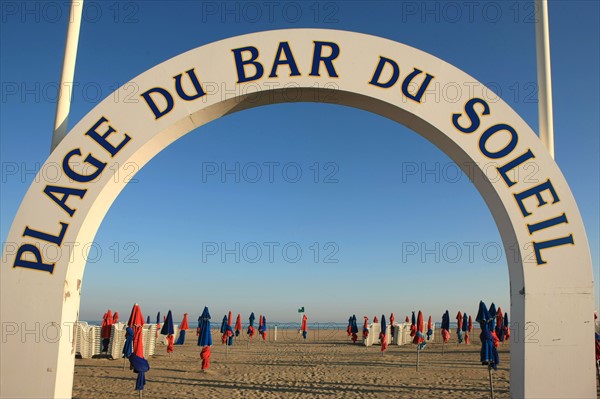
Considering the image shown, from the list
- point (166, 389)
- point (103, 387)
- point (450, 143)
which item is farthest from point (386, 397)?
point (450, 143)

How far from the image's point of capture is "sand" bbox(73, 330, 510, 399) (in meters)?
12.9

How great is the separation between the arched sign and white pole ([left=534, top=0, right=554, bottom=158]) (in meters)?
0.48

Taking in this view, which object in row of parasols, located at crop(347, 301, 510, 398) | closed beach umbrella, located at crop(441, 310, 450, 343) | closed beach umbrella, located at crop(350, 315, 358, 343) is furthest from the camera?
closed beach umbrella, located at crop(350, 315, 358, 343)

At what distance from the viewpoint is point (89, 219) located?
19.1 feet

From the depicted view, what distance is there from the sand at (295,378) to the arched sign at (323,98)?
24.8 feet

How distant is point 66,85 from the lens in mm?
6273

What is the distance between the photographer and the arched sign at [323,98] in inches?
218

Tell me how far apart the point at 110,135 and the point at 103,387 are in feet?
Result: 33.1

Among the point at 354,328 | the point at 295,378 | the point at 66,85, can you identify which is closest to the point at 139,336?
the point at 66,85

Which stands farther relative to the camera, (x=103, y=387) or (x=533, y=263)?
(x=103, y=387)

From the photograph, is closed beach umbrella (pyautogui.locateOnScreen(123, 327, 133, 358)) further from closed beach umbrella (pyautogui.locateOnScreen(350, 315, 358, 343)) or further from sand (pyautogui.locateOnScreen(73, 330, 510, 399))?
closed beach umbrella (pyautogui.locateOnScreen(350, 315, 358, 343))

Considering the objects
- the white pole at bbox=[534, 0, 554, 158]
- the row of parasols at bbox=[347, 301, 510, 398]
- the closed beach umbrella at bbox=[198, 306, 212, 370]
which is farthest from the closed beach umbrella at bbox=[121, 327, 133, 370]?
the white pole at bbox=[534, 0, 554, 158]

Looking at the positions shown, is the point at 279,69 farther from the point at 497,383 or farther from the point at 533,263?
the point at 497,383

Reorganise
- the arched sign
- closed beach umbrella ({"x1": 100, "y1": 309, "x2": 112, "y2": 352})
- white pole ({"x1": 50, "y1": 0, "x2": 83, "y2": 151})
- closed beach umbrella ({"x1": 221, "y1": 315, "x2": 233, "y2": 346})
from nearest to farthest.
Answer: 1. the arched sign
2. white pole ({"x1": 50, "y1": 0, "x2": 83, "y2": 151})
3. closed beach umbrella ({"x1": 100, "y1": 309, "x2": 112, "y2": 352})
4. closed beach umbrella ({"x1": 221, "y1": 315, "x2": 233, "y2": 346})
